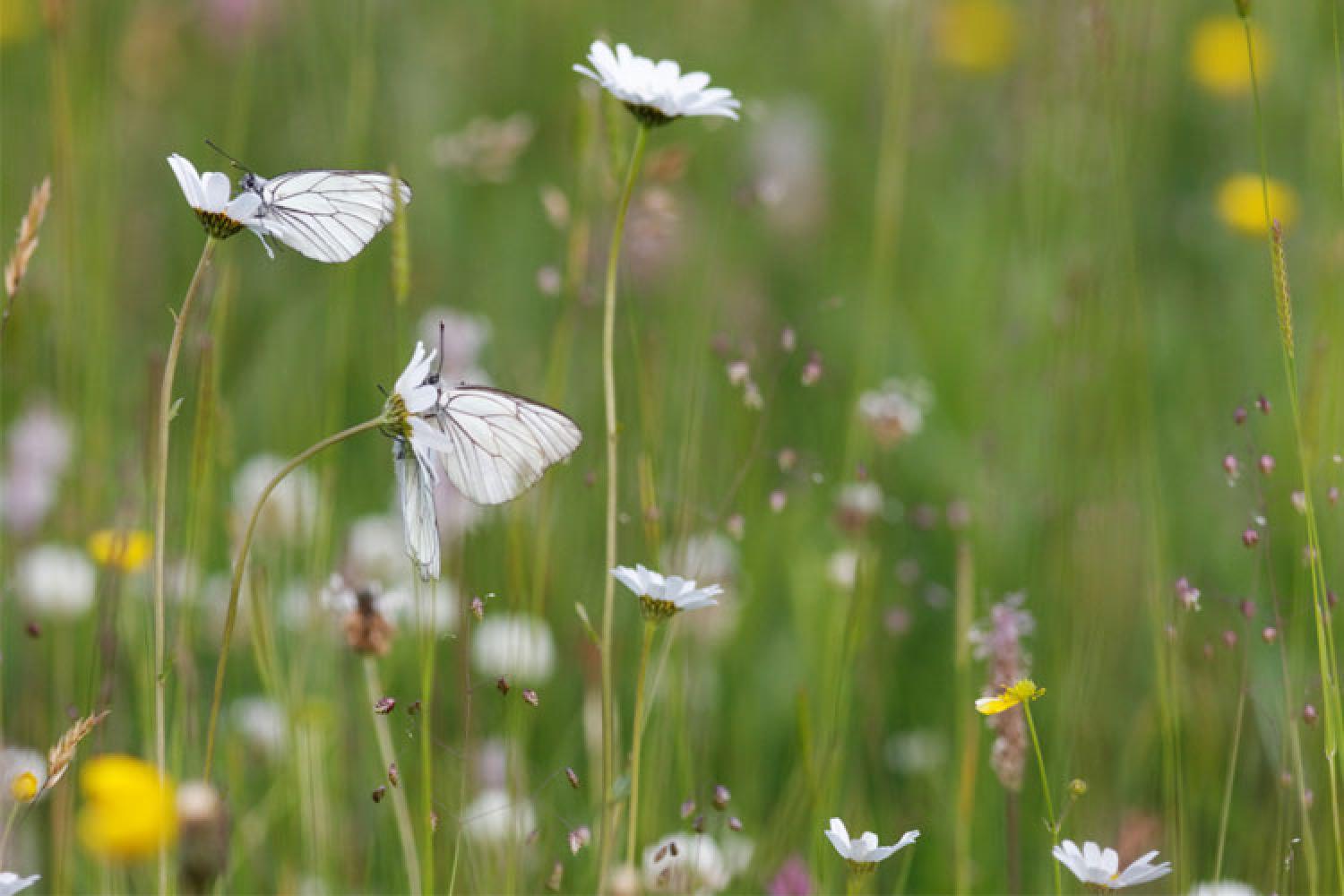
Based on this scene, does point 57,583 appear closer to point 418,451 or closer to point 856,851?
point 418,451

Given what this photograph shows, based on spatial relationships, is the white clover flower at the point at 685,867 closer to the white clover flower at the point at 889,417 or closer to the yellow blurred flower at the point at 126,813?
the yellow blurred flower at the point at 126,813

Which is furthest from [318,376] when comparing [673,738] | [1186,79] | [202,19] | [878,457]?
[1186,79]

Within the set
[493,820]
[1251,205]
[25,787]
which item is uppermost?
[1251,205]

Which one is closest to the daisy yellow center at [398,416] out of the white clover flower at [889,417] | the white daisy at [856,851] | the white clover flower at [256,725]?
the white daisy at [856,851]

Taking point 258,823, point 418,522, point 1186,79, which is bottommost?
point 258,823

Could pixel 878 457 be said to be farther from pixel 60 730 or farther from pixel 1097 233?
pixel 60 730

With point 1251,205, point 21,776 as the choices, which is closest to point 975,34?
point 1251,205

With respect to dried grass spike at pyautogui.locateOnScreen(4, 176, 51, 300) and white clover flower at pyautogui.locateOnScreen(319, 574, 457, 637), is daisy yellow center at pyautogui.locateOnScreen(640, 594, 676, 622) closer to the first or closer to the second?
white clover flower at pyautogui.locateOnScreen(319, 574, 457, 637)
